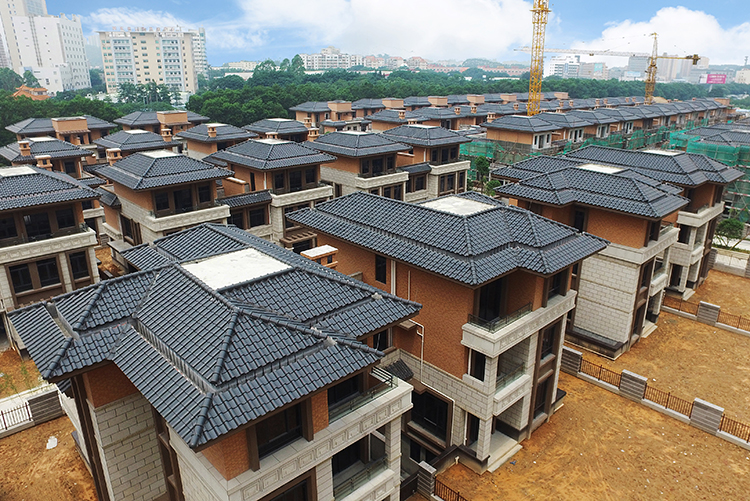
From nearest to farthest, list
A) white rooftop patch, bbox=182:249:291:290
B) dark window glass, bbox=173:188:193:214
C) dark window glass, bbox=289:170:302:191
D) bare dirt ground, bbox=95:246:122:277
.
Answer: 1. white rooftop patch, bbox=182:249:291:290
2. dark window glass, bbox=173:188:193:214
3. bare dirt ground, bbox=95:246:122:277
4. dark window glass, bbox=289:170:302:191

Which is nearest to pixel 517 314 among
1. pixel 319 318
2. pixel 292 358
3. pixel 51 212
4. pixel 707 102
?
pixel 319 318

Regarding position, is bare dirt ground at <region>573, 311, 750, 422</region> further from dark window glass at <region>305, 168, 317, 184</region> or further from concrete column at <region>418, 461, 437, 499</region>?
dark window glass at <region>305, 168, 317, 184</region>

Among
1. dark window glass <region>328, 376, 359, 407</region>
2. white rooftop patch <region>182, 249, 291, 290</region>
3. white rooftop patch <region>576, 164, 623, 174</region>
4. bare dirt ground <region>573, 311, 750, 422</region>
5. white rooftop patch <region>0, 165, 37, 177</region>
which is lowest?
bare dirt ground <region>573, 311, 750, 422</region>

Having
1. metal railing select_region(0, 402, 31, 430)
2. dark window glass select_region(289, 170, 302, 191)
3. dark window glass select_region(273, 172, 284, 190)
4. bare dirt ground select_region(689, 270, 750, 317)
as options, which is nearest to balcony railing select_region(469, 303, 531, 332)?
metal railing select_region(0, 402, 31, 430)

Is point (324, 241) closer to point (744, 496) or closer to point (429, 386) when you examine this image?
point (429, 386)

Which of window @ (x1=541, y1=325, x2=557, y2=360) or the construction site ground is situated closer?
window @ (x1=541, y1=325, x2=557, y2=360)

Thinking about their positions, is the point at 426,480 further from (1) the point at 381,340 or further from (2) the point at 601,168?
→ (2) the point at 601,168

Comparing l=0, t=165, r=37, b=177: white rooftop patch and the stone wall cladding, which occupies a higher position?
l=0, t=165, r=37, b=177: white rooftop patch

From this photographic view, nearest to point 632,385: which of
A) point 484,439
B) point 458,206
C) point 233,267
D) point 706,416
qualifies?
point 706,416
